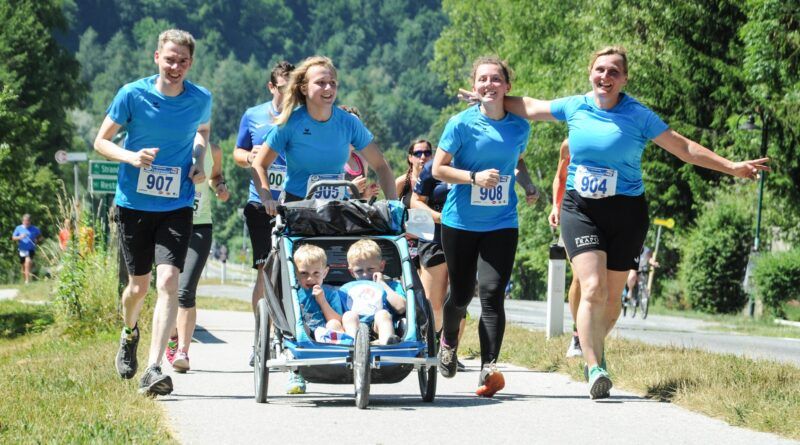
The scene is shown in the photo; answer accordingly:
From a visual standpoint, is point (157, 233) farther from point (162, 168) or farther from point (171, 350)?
point (171, 350)

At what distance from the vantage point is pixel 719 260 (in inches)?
1357

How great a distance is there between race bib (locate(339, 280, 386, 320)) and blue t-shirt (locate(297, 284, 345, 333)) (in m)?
0.05

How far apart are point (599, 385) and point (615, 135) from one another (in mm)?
1483

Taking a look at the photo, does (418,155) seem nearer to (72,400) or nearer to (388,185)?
(388,185)

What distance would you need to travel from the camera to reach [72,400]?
7852 mm

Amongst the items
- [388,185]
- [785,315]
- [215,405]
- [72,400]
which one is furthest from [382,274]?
[785,315]

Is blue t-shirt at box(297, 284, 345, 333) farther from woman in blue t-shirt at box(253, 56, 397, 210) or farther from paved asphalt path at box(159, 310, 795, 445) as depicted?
woman in blue t-shirt at box(253, 56, 397, 210)

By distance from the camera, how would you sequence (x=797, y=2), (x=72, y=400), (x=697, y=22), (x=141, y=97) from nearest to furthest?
(x=72, y=400) → (x=141, y=97) → (x=797, y=2) → (x=697, y=22)

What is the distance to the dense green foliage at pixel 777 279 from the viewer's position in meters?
29.5

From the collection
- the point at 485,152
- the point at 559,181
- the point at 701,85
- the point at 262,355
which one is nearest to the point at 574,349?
the point at 559,181

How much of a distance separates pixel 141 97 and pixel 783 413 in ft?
13.7

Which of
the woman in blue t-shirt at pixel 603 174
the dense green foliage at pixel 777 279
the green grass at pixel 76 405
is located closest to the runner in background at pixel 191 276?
the green grass at pixel 76 405

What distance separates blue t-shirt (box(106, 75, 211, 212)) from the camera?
8.52 m

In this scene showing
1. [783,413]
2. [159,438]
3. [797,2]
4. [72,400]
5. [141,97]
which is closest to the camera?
[159,438]
